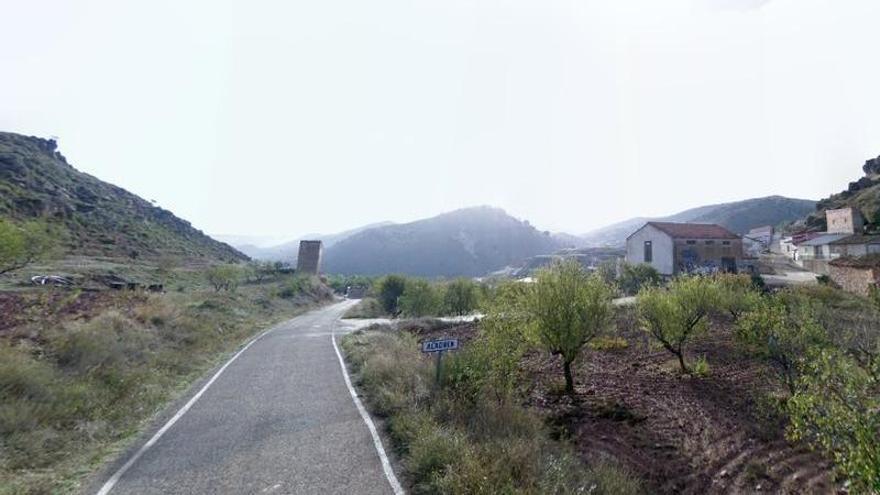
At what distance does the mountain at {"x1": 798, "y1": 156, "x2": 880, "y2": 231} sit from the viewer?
72.8 m

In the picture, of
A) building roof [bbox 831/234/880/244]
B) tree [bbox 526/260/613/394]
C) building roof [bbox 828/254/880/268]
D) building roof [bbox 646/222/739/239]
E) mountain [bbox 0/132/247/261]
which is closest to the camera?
tree [bbox 526/260/613/394]

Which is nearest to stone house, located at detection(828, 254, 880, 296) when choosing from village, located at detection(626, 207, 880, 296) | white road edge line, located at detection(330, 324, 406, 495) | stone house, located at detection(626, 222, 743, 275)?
village, located at detection(626, 207, 880, 296)

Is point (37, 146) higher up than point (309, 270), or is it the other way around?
point (37, 146)

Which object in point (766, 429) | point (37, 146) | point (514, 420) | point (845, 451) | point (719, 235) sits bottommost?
point (766, 429)

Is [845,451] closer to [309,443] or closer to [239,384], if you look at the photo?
[309,443]

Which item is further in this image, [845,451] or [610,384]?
[610,384]

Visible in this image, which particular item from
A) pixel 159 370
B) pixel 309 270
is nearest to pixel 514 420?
pixel 159 370

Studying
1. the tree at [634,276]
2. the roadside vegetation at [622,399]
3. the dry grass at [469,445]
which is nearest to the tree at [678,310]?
the roadside vegetation at [622,399]

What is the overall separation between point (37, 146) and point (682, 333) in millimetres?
111325

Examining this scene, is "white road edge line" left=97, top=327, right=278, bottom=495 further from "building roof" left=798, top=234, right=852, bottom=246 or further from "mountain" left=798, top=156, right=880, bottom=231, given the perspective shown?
"mountain" left=798, top=156, right=880, bottom=231

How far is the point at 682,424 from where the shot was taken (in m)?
12.1

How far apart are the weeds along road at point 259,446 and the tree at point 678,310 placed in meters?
11.4

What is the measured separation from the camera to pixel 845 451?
213 inches

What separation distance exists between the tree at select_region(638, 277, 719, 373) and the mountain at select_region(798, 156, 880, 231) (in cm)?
6933
